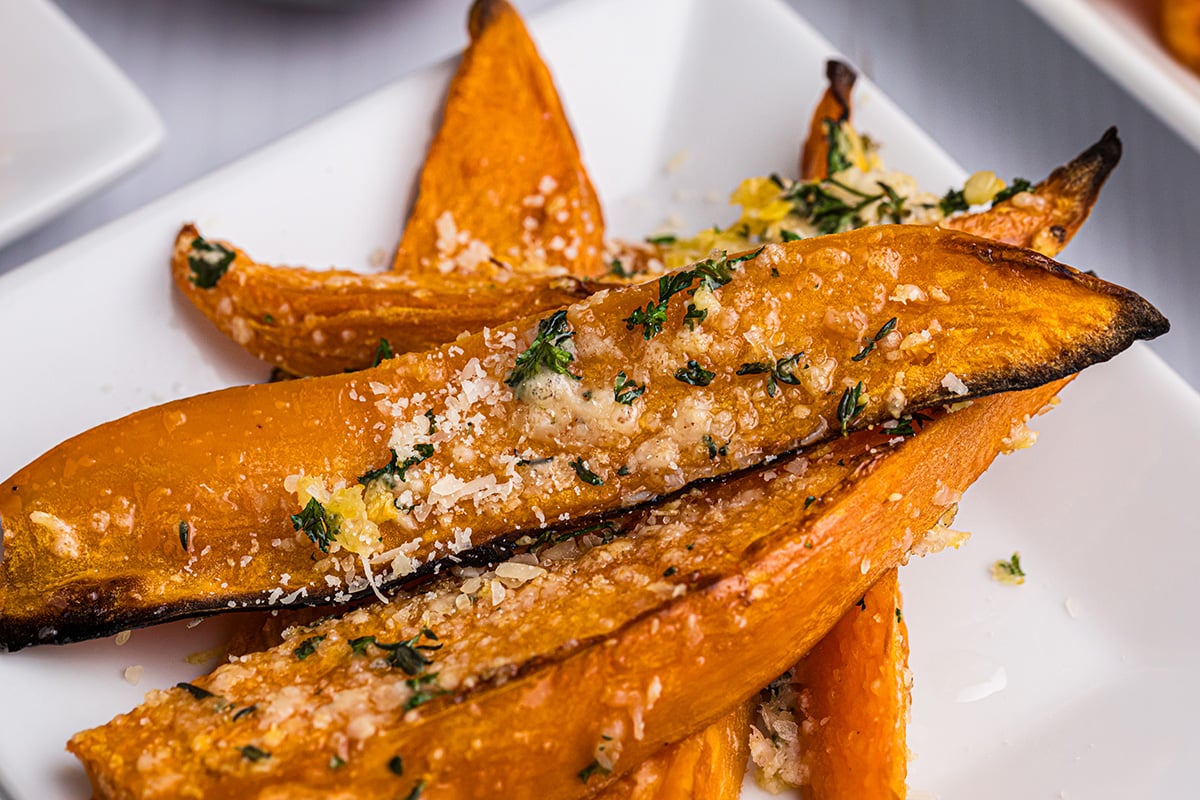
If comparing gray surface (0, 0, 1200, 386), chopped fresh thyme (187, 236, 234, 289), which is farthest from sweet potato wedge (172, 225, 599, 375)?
gray surface (0, 0, 1200, 386)

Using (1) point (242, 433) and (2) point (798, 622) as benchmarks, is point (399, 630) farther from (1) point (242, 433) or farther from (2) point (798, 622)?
(2) point (798, 622)

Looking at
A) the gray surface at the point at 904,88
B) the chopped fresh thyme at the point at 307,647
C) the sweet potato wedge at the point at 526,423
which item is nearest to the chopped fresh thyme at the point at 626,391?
the sweet potato wedge at the point at 526,423

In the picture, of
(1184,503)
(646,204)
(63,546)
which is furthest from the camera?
(646,204)

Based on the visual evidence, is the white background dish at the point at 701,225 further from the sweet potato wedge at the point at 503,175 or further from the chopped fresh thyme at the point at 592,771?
the chopped fresh thyme at the point at 592,771

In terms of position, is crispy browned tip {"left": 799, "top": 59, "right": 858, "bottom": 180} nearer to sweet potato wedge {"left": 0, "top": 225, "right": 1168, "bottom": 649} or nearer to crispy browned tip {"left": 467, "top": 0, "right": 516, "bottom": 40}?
crispy browned tip {"left": 467, "top": 0, "right": 516, "bottom": 40}

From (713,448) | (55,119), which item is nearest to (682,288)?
(713,448)

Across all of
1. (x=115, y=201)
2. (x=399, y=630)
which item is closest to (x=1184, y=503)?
(x=399, y=630)

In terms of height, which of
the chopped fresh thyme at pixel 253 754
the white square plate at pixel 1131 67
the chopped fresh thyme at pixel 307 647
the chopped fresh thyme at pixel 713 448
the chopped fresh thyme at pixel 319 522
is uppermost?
the white square plate at pixel 1131 67
